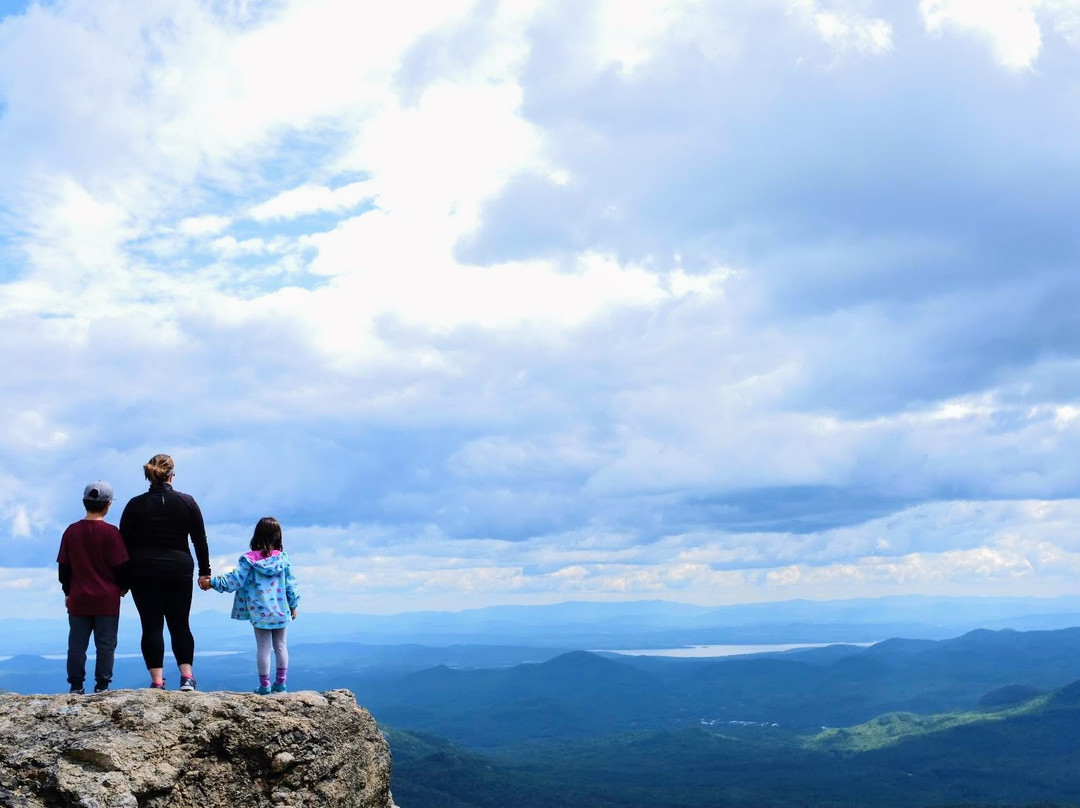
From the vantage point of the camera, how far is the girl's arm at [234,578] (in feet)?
64.7

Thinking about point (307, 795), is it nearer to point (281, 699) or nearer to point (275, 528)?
point (281, 699)

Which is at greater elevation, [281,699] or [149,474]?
[149,474]

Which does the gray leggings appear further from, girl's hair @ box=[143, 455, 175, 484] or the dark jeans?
girl's hair @ box=[143, 455, 175, 484]

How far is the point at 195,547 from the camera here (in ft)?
64.4

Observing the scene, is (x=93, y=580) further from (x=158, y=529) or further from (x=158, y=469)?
(x=158, y=469)

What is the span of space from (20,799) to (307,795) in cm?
472

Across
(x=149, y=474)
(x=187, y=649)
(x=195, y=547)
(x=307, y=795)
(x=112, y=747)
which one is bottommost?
(x=307, y=795)

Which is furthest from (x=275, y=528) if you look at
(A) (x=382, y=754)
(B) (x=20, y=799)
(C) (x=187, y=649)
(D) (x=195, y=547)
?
(B) (x=20, y=799)

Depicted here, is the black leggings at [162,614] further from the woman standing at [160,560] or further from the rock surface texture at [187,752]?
the rock surface texture at [187,752]

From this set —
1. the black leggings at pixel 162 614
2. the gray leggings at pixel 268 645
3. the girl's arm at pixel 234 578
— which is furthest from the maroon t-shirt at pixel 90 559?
the gray leggings at pixel 268 645

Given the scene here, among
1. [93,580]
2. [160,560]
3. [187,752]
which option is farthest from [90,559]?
[187,752]

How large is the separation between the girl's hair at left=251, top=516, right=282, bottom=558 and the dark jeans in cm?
315

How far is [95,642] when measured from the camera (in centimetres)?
1886

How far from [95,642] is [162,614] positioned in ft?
4.48
